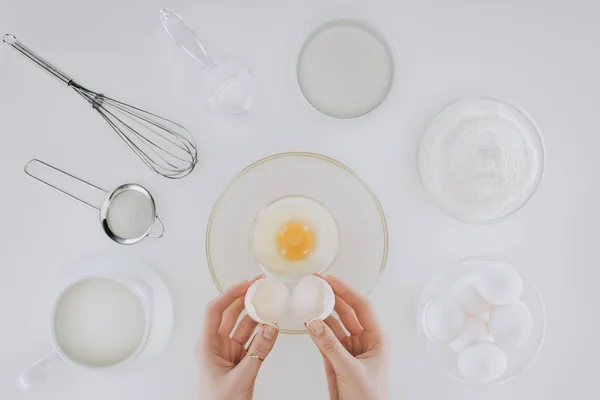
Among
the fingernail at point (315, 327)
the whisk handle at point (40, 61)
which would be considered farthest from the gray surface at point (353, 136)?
the fingernail at point (315, 327)

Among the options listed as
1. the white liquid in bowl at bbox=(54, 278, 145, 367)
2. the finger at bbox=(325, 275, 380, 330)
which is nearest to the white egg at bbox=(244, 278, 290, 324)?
the finger at bbox=(325, 275, 380, 330)

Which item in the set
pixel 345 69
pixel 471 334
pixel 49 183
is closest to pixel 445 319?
pixel 471 334

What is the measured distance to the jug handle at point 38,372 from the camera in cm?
110

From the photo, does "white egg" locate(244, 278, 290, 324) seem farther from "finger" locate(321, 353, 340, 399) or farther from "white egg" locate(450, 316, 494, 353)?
"white egg" locate(450, 316, 494, 353)

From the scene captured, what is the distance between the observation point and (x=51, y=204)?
1219 millimetres

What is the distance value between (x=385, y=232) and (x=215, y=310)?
1.21 ft

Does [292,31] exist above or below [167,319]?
above

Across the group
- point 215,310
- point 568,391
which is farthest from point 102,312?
point 568,391

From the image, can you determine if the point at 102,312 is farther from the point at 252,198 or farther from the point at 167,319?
the point at 252,198

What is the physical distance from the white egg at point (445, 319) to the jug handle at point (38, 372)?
753 mm

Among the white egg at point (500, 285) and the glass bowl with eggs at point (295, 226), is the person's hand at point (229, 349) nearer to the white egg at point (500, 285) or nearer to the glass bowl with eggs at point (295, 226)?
the glass bowl with eggs at point (295, 226)

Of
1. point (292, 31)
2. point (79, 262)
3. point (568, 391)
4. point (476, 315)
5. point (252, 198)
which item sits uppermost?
point (292, 31)

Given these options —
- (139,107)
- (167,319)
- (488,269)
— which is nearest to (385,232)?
(488,269)

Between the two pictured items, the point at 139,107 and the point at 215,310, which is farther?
the point at 139,107
